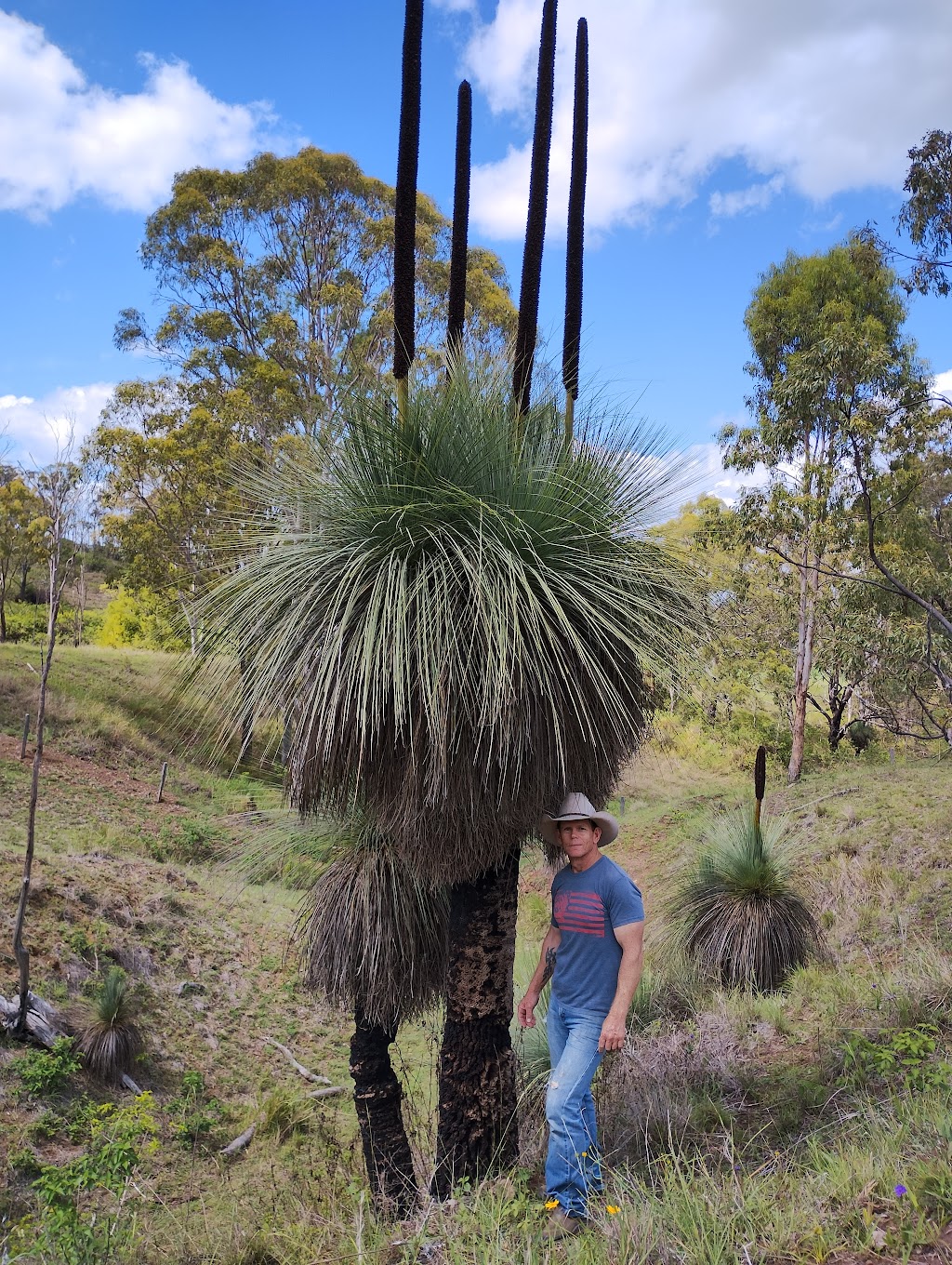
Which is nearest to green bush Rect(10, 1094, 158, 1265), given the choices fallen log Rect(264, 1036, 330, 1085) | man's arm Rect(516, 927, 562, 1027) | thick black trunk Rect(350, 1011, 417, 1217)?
thick black trunk Rect(350, 1011, 417, 1217)

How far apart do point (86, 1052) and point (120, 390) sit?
14.9m

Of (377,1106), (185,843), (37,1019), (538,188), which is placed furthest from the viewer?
(185,843)

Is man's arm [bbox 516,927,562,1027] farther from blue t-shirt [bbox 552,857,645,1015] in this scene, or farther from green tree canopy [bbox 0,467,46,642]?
green tree canopy [bbox 0,467,46,642]

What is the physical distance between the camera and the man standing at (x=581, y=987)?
11.4 feet

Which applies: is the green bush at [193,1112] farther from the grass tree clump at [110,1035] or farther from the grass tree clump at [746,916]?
the grass tree clump at [746,916]

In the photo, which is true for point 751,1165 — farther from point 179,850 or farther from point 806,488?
point 806,488

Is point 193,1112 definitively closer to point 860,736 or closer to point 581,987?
point 581,987

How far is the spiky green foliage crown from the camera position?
3564mm

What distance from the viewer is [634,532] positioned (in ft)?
14.2

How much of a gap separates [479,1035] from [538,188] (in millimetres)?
4612

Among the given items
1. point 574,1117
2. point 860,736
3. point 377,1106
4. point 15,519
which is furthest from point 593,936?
point 15,519

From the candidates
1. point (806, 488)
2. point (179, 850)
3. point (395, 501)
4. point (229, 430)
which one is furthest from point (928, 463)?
point (395, 501)

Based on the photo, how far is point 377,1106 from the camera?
5.50m

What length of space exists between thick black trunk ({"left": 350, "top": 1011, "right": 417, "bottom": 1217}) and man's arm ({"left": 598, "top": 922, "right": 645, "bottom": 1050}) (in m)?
2.34
